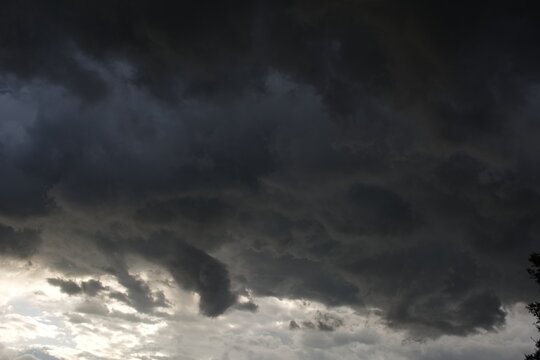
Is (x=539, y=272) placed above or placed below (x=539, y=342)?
above

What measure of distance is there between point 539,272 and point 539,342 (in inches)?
418

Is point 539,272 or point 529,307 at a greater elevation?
point 539,272

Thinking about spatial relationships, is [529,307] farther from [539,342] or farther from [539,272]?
[539,342]

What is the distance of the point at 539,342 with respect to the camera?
55375 mm

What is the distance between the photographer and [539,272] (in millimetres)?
52156

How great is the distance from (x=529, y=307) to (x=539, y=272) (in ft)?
14.8

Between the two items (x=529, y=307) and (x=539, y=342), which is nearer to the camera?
(x=529, y=307)

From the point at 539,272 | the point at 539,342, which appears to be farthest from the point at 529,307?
the point at 539,342

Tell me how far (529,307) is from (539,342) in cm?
796

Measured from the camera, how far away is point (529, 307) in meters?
51.4
